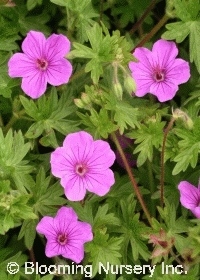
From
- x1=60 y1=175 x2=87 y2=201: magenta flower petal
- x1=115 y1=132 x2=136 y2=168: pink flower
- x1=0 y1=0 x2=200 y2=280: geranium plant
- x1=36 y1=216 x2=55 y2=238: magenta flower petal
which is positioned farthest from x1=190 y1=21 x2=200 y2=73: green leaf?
x1=36 y1=216 x2=55 y2=238: magenta flower petal

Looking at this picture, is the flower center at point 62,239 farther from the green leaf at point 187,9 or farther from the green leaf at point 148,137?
the green leaf at point 187,9

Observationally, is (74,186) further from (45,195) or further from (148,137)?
(148,137)

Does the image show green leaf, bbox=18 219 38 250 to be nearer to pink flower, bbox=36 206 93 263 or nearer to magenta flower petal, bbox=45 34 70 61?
pink flower, bbox=36 206 93 263

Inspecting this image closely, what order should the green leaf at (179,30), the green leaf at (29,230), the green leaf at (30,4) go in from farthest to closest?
the green leaf at (30,4) → the green leaf at (179,30) → the green leaf at (29,230)

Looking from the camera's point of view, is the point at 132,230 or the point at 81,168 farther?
the point at 132,230

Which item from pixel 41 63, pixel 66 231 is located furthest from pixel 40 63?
pixel 66 231

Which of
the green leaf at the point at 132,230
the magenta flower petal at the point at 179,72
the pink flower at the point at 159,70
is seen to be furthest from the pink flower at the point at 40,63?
the green leaf at the point at 132,230
